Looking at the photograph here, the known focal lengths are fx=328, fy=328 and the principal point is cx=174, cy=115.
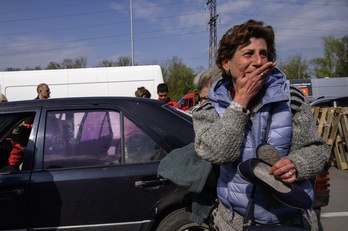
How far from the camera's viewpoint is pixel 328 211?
4820 mm

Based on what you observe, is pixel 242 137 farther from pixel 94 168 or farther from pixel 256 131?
pixel 94 168

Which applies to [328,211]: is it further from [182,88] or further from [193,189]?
[182,88]

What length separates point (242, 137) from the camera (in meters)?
1.33

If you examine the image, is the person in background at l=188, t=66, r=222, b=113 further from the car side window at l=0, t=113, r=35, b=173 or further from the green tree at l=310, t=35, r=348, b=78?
the green tree at l=310, t=35, r=348, b=78

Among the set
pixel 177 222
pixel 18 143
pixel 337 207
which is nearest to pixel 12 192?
pixel 18 143

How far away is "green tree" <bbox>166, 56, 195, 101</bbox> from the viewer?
145 feet

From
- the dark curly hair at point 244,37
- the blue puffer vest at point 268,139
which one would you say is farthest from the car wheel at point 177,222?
the dark curly hair at point 244,37

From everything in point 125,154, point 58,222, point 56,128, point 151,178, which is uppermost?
point 56,128

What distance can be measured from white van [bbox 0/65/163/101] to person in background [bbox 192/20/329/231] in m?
8.52

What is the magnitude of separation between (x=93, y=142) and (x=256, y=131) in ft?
5.45

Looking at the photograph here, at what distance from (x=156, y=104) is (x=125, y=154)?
0.53 metres

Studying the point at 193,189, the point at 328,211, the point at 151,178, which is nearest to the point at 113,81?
the point at 328,211

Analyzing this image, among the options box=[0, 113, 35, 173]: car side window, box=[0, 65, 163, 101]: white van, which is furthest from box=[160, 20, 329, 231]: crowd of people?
box=[0, 65, 163, 101]: white van

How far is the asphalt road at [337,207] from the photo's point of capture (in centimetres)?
425
